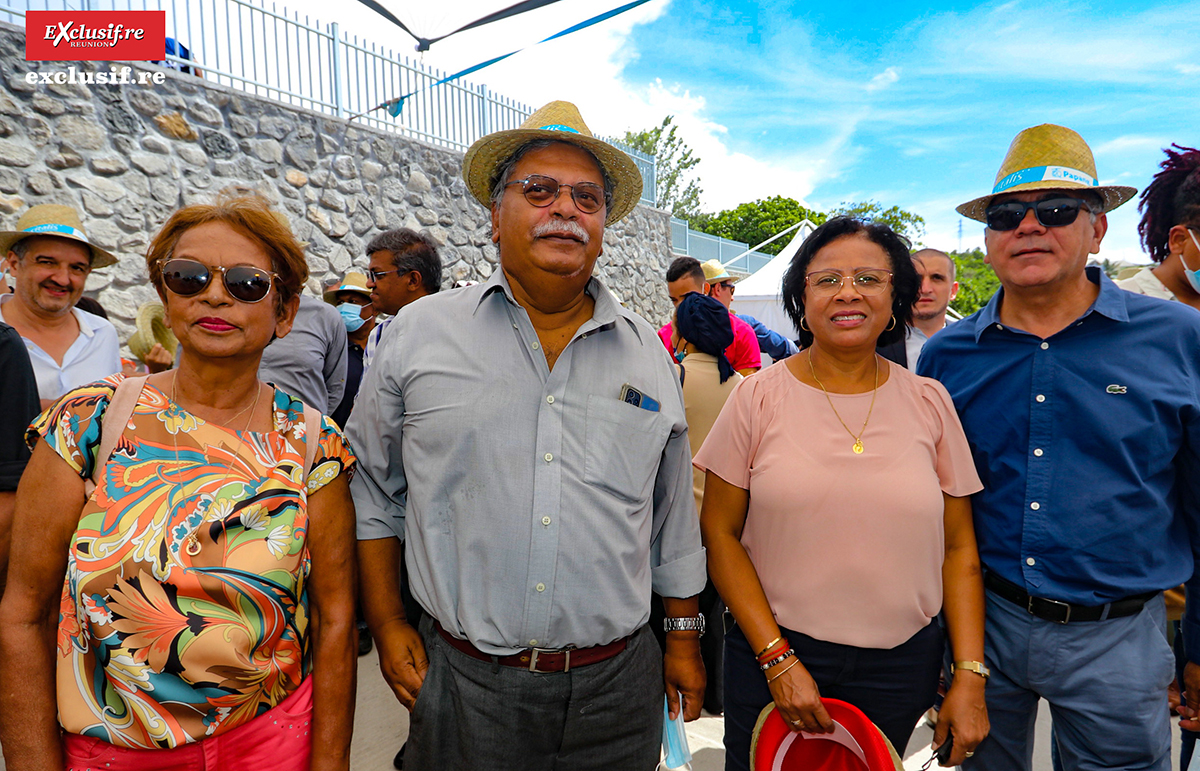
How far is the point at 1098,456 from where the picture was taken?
1.85 meters

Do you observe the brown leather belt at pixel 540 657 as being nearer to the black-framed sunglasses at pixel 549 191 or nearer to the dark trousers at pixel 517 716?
the dark trousers at pixel 517 716

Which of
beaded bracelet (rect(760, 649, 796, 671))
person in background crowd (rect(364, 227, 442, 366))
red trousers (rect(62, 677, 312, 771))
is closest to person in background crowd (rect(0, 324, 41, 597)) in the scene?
red trousers (rect(62, 677, 312, 771))

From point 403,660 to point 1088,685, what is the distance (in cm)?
193

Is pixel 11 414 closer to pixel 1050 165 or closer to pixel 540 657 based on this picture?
pixel 540 657

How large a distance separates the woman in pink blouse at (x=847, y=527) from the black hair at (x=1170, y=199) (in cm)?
142

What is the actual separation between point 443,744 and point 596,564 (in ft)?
2.02

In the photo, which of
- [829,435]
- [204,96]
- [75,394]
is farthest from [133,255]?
[829,435]

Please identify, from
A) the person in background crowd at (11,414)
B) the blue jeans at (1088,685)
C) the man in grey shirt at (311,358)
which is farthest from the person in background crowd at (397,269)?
the blue jeans at (1088,685)

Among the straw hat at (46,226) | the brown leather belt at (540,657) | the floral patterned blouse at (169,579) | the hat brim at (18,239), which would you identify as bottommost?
the brown leather belt at (540,657)

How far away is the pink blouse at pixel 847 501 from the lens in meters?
1.78

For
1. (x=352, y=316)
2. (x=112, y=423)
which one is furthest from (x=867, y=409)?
(x=352, y=316)

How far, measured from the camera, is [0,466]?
70.7 inches

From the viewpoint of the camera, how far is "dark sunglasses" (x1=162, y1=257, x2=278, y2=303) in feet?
4.94

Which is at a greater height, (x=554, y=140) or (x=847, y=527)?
(x=554, y=140)
